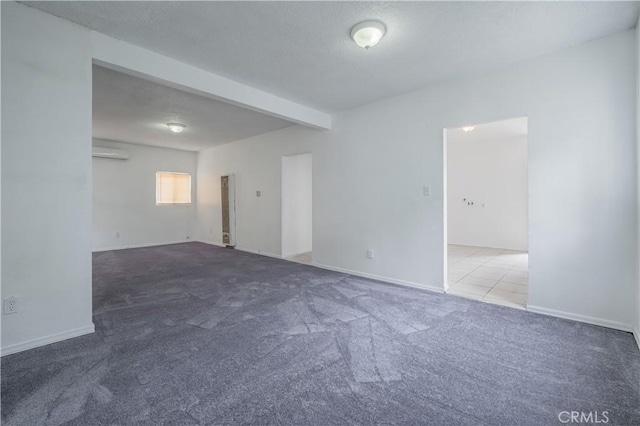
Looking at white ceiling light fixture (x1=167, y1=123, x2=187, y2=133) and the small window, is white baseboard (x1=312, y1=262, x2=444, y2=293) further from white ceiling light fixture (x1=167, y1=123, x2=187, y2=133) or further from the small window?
the small window

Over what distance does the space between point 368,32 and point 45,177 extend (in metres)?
2.80

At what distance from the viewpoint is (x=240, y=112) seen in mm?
4555

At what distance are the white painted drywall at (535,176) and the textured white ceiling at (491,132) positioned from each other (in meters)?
2.04

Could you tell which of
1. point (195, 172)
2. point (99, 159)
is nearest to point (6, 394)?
point (99, 159)

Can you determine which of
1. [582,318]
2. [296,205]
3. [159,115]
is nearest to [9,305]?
[159,115]

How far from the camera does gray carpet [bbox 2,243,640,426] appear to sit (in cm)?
150

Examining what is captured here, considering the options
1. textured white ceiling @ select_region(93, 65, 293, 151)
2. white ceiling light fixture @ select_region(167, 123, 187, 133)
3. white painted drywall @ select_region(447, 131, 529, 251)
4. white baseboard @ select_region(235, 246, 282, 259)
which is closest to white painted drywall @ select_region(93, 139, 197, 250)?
textured white ceiling @ select_region(93, 65, 293, 151)

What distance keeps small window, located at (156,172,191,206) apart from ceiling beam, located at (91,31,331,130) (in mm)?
5087

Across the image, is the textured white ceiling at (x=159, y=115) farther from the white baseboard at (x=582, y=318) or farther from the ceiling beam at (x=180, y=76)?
the white baseboard at (x=582, y=318)

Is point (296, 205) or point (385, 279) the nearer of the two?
point (385, 279)

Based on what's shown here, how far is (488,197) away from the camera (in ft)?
22.8

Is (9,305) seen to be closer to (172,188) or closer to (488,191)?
(172,188)

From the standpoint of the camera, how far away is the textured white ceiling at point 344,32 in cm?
211

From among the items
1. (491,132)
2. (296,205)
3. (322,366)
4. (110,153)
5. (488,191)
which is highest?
(491,132)
